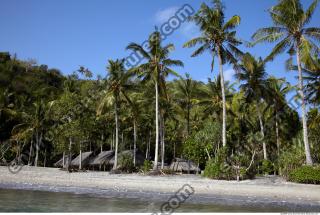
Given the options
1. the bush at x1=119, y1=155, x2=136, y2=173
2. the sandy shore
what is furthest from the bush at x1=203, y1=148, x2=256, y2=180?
the bush at x1=119, y1=155, x2=136, y2=173

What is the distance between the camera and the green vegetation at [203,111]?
24562mm

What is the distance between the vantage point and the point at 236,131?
1678 inches

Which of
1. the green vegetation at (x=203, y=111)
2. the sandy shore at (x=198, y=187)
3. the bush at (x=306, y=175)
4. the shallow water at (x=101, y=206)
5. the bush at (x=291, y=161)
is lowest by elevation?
the shallow water at (x=101, y=206)

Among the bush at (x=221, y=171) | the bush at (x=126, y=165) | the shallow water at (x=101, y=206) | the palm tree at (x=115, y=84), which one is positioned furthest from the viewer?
the palm tree at (x=115, y=84)

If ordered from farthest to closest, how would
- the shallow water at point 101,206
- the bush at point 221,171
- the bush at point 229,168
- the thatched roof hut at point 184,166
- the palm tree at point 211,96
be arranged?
the palm tree at point 211,96, the thatched roof hut at point 184,166, the bush at point 221,171, the bush at point 229,168, the shallow water at point 101,206

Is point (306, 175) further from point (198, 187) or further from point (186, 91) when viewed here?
Result: point (186, 91)

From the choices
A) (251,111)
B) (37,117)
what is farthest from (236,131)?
(37,117)

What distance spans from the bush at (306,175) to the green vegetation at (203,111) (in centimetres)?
6

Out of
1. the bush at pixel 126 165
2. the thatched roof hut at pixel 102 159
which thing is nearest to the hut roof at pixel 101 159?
the thatched roof hut at pixel 102 159

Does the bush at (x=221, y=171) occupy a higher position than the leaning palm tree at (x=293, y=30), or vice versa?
the leaning palm tree at (x=293, y=30)

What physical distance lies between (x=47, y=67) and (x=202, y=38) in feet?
179

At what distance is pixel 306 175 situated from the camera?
68.9 ft

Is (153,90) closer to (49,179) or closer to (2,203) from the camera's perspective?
(49,179)

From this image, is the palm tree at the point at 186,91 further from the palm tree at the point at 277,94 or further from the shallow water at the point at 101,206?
the shallow water at the point at 101,206
